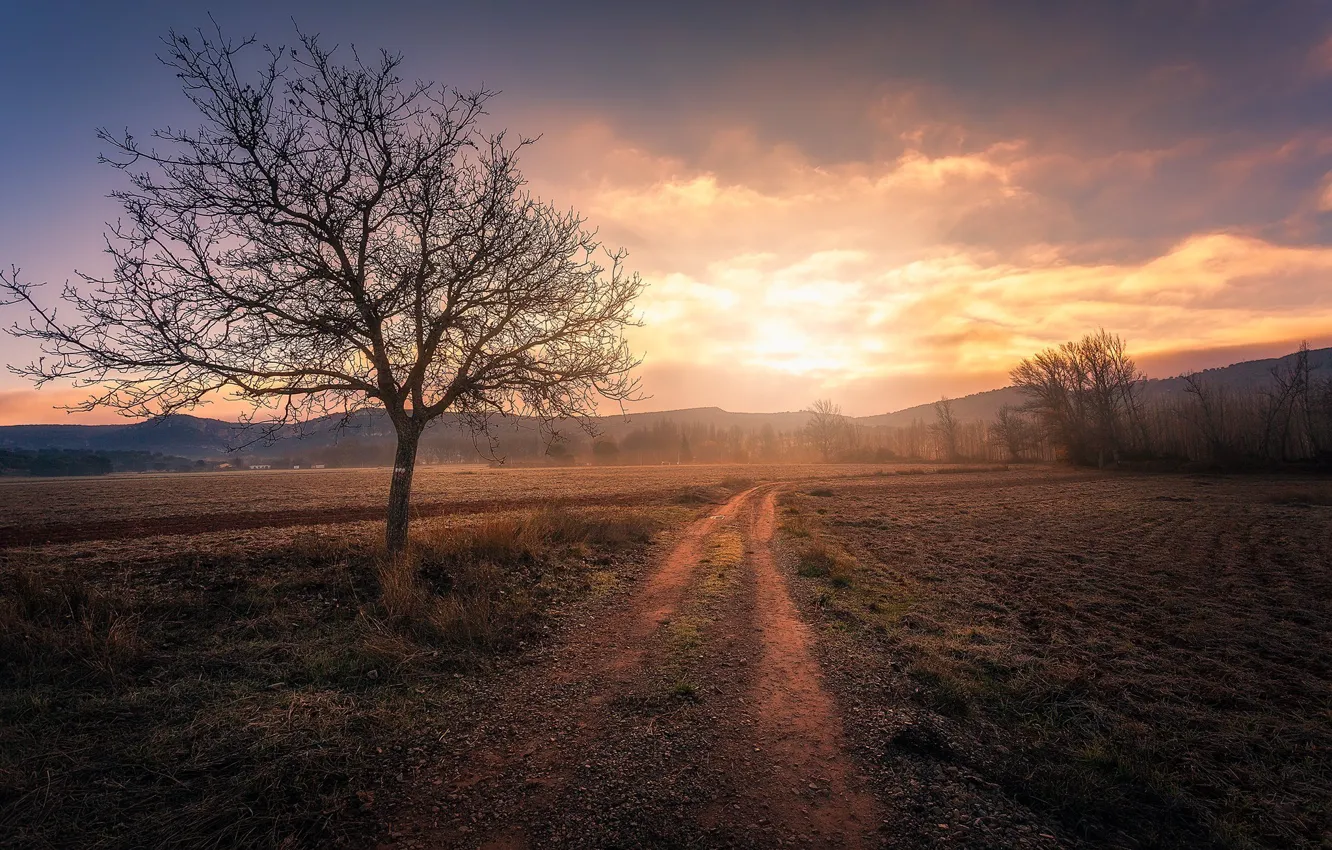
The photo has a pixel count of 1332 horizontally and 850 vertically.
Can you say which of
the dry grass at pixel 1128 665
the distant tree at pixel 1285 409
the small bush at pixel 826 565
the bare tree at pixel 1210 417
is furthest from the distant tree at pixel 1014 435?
the small bush at pixel 826 565

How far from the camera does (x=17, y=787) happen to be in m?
3.91

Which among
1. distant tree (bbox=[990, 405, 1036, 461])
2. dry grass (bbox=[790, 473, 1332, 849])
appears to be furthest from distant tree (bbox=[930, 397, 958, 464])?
dry grass (bbox=[790, 473, 1332, 849])

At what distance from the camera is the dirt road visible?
3840mm

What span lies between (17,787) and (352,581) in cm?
578

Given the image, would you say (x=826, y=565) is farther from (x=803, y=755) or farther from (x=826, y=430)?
(x=826, y=430)

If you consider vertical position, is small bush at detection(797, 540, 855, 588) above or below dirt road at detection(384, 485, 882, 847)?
below

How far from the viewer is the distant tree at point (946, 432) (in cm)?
10284

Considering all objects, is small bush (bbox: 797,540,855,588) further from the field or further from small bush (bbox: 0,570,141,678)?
small bush (bbox: 0,570,141,678)

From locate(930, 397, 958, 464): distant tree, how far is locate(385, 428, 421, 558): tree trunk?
11031 centimetres

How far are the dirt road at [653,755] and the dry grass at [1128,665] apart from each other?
4.07ft

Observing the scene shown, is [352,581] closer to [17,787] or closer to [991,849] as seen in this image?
[17,787]

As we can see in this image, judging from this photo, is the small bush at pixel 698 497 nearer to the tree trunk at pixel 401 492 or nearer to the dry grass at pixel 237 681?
the dry grass at pixel 237 681

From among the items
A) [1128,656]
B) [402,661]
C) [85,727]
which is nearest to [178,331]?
[85,727]

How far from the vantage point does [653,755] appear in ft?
15.7
